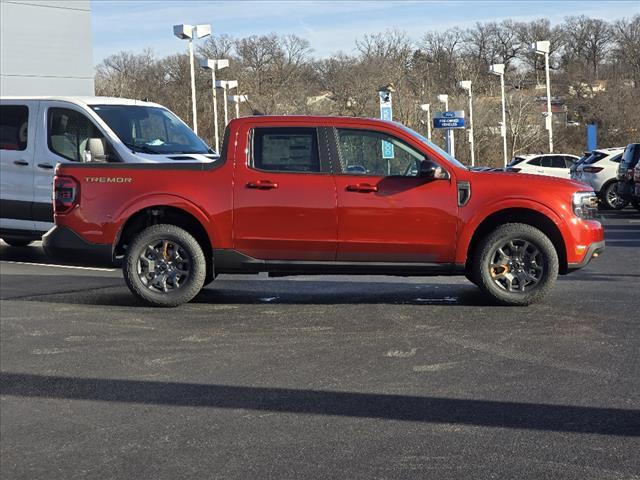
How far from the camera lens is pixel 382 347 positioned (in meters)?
7.45

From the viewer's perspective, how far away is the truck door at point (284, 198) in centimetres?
912

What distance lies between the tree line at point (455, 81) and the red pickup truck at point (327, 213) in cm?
3929

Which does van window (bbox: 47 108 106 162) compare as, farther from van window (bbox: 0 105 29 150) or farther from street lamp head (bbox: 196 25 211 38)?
street lamp head (bbox: 196 25 211 38)

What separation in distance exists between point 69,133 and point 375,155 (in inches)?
225

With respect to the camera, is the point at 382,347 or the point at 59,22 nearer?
the point at 382,347

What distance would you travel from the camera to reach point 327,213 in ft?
29.9

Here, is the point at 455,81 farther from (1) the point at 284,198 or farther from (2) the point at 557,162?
(1) the point at 284,198

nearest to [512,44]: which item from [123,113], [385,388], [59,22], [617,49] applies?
[617,49]

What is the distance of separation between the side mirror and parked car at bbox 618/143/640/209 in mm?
12501

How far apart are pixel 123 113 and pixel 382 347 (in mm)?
7234

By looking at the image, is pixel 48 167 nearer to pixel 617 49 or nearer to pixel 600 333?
pixel 600 333

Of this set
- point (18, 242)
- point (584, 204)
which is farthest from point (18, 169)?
point (584, 204)

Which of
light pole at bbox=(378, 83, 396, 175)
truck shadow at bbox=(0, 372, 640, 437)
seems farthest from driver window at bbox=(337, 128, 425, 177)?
truck shadow at bbox=(0, 372, 640, 437)

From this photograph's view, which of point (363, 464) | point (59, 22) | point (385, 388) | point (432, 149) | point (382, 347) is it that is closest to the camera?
point (363, 464)
